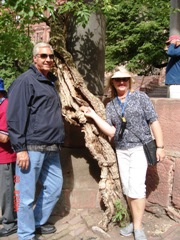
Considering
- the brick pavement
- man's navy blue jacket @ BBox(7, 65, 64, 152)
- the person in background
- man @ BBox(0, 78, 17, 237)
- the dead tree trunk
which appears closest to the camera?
man's navy blue jacket @ BBox(7, 65, 64, 152)

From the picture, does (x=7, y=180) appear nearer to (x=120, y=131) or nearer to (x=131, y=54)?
(x=120, y=131)

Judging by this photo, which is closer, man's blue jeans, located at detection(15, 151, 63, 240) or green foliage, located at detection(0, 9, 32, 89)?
man's blue jeans, located at detection(15, 151, 63, 240)

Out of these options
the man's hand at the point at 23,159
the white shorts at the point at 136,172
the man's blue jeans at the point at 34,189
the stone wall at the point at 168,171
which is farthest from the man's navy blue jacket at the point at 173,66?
the man's hand at the point at 23,159

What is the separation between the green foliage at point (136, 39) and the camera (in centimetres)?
1400

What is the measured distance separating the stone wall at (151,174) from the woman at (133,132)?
0.44 m

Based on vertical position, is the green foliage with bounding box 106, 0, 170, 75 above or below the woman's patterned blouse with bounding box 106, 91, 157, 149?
above

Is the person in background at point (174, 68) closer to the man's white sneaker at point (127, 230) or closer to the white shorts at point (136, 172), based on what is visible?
the white shorts at point (136, 172)

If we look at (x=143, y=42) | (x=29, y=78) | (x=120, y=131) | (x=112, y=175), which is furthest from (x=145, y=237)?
(x=143, y=42)

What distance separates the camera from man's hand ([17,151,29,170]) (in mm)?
2721

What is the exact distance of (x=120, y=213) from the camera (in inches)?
128

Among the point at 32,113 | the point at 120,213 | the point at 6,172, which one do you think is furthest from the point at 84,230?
the point at 32,113

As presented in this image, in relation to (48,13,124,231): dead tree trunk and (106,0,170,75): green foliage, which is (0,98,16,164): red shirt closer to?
(48,13,124,231): dead tree trunk

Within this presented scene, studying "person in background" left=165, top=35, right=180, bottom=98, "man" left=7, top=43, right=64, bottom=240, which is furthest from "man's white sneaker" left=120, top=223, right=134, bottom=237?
"person in background" left=165, top=35, right=180, bottom=98

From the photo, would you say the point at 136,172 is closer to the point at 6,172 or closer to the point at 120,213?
the point at 120,213
